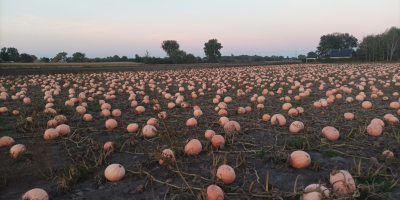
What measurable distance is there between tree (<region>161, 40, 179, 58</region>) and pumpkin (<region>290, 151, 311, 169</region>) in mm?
88352

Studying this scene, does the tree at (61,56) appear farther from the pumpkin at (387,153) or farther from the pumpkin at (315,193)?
the pumpkin at (315,193)

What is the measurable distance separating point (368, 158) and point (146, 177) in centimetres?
285

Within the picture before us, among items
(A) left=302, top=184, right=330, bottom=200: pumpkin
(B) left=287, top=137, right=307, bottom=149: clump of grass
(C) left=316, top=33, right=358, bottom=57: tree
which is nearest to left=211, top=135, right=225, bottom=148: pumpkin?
(B) left=287, top=137, right=307, bottom=149: clump of grass

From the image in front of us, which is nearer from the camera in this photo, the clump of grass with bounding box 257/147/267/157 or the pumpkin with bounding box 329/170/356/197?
the pumpkin with bounding box 329/170/356/197

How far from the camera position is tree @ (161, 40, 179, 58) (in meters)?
89.7

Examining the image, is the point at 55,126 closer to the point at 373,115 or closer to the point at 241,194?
the point at 241,194

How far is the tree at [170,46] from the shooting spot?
89.7 meters

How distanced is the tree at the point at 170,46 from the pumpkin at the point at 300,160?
8835 centimetres

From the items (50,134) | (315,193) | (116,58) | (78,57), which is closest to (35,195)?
(50,134)

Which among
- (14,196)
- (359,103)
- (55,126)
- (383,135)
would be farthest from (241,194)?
(359,103)

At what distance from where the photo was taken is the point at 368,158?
339 cm

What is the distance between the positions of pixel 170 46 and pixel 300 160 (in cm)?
8943

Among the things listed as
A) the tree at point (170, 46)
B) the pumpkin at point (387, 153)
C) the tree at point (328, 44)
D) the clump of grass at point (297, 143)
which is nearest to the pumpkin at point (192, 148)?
the clump of grass at point (297, 143)

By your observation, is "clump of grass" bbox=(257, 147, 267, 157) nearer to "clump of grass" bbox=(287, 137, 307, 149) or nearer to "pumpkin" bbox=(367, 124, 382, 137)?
"clump of grass" bbox=(287, 137, 307, 149)
